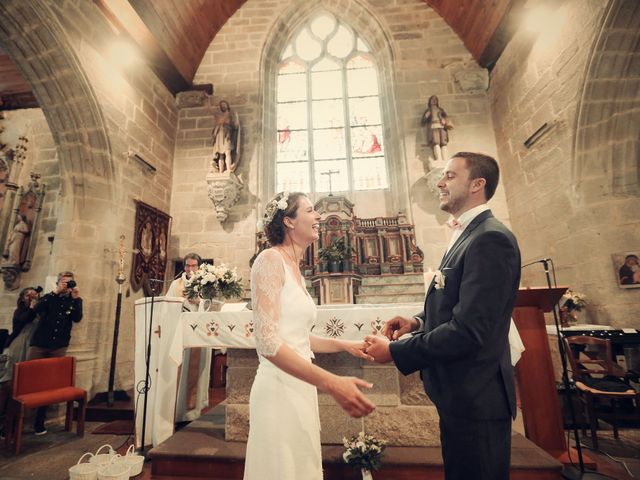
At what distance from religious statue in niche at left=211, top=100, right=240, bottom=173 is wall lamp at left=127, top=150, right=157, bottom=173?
109 centimetres

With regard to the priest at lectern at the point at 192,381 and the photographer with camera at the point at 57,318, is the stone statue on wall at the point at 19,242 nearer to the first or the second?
the photographer with camera at the point at 57,318

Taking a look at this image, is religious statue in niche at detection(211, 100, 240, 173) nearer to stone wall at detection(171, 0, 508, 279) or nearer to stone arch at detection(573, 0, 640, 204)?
stone wall at detection(171, 0, 508, 279)

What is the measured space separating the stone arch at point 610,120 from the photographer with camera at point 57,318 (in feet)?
22.2

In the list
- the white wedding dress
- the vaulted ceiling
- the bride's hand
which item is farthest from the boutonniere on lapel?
the vaulted ceiling

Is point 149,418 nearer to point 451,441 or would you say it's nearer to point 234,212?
point 451,441

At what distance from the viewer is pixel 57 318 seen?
416 centimetres

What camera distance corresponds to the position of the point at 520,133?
5.94 meters

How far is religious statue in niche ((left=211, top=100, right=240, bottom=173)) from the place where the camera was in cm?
672

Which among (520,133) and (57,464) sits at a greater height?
(520,133)

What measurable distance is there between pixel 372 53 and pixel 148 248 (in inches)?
261

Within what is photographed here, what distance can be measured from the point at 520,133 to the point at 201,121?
6379 mm

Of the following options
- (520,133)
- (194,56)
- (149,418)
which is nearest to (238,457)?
(149,418)

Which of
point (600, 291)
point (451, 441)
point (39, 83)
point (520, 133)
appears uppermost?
point (39, 83)

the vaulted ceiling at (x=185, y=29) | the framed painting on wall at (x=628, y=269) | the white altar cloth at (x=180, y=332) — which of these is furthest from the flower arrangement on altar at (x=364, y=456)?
the vaulted ceiling at (x=185, y=29)
